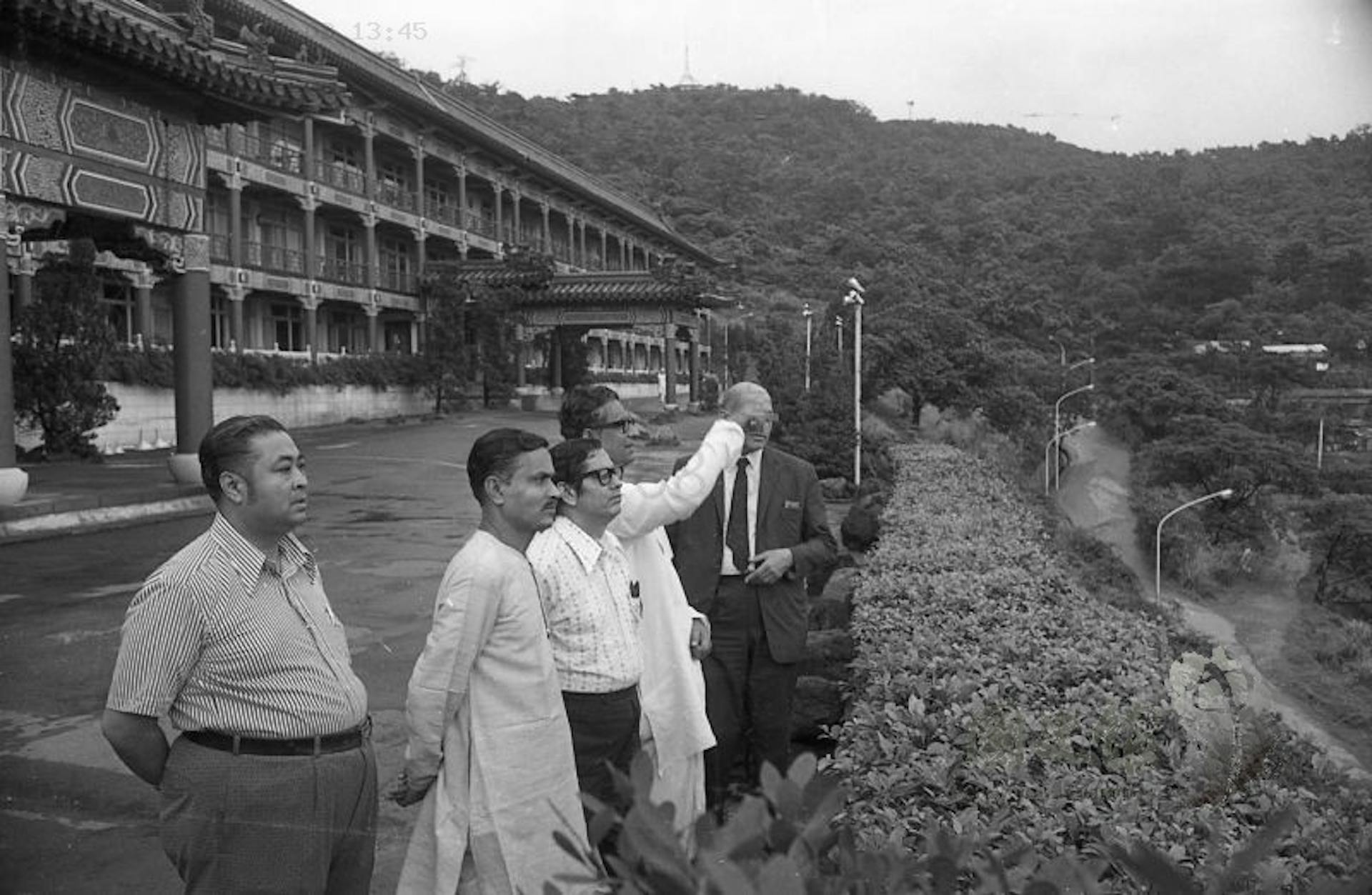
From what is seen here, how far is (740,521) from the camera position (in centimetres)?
427

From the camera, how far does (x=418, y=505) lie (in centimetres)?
1129

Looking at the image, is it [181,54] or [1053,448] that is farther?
[1053,448]

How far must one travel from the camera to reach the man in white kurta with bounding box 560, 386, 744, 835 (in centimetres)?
344

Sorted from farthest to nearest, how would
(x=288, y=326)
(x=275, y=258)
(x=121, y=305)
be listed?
1. (x=288, y=326)
2. (x=275, y=258)
3. (x=121, y=305)

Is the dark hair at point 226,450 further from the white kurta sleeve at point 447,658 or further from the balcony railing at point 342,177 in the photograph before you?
the balcony railing at point 342,177

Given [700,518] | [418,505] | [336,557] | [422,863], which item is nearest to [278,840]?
[422,863]

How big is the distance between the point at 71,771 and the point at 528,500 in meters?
2.46

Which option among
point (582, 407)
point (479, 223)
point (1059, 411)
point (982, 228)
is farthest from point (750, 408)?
point (982, 228)

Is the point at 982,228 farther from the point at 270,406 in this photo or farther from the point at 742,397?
the point at 742,397

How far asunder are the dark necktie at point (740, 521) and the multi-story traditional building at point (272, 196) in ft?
23.0

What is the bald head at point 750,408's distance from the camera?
13.2 ft

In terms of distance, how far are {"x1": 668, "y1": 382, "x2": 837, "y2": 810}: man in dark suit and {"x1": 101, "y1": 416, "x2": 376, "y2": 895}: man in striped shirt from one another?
72.7 inches

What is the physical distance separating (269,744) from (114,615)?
15.3 ft

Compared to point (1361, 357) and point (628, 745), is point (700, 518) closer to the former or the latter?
point (628, 745)
